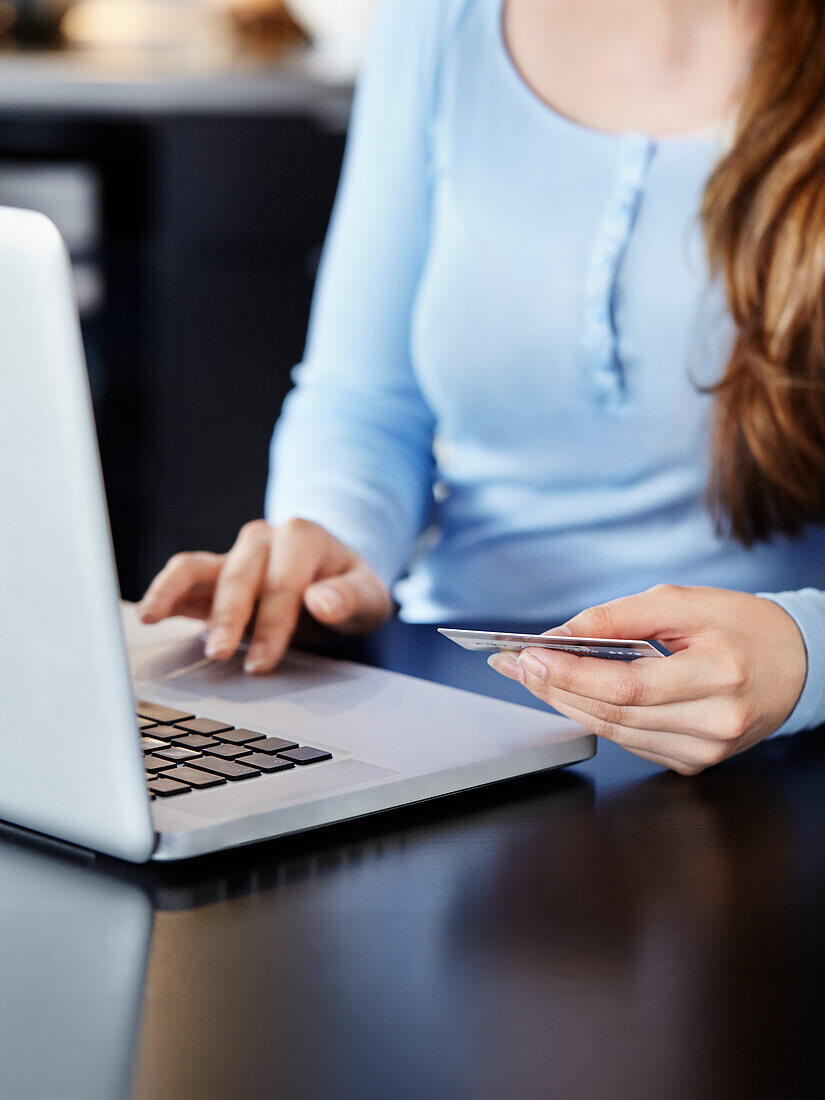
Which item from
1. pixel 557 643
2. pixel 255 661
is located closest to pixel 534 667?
pixel 557 643

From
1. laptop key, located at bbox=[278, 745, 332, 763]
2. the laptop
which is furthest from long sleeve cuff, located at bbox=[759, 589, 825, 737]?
laptop key, located at bbox=[278, 745, 332, 763]

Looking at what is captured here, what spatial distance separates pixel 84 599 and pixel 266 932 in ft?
0.42

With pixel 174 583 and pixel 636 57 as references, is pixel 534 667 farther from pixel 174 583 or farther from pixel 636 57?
pixel 636 57

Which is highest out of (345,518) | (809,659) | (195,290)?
(809,659)

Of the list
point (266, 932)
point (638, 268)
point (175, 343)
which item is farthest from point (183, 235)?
point (266, 932)

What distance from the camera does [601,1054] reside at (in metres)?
0.41

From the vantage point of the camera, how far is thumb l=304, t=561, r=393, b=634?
819 millimetres

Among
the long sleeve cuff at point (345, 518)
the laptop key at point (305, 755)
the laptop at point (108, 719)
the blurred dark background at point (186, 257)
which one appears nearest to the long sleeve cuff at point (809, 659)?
the laptop at point (108, 719)

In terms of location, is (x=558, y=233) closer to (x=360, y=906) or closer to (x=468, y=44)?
(x=468, y=44)

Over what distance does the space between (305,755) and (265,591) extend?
0.24m

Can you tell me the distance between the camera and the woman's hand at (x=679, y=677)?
589mm

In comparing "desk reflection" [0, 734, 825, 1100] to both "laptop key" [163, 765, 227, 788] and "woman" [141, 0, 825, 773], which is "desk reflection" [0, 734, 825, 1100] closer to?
"laptop key" [163, 765, 227, 788]

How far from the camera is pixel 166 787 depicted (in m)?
0.56

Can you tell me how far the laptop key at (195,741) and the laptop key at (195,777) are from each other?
0.10ft
